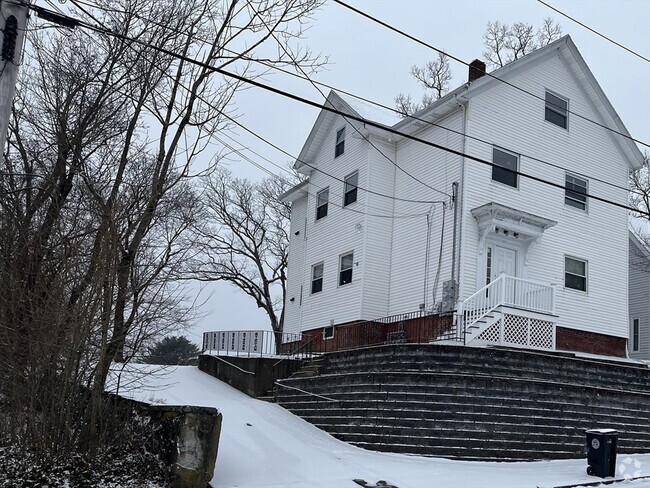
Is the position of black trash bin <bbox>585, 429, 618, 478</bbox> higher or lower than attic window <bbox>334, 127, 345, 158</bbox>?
lower

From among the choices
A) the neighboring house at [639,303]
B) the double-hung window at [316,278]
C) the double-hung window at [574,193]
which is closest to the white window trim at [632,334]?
the neighboring house at [639,303]

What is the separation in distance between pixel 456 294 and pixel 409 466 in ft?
24.5

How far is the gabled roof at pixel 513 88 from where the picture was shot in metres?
19.8

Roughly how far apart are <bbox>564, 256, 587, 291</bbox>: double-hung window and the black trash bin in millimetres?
9628

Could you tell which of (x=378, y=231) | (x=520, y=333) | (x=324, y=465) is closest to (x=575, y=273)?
(x=520, y=333)

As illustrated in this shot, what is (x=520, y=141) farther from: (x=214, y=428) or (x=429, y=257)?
(x=214, y=428)

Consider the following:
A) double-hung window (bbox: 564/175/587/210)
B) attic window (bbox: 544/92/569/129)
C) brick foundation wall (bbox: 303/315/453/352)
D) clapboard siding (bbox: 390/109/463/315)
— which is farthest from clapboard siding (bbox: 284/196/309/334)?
attic window (bbox: 544/92/569/129)

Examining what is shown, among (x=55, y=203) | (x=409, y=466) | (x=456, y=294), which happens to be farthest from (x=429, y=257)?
(x=55, y=203)

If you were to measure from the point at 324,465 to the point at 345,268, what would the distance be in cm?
1170

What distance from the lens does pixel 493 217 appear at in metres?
18.5

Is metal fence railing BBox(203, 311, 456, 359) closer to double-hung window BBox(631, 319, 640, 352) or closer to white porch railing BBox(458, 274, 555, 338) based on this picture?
white porch railing BBox(458, 274, 555, 338)

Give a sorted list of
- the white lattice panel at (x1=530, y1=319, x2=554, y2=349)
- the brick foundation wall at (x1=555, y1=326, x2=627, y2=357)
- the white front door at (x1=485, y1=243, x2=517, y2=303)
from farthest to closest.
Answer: the brick foundation wall at (x1=555, y1=326, x2=627, y2=357) < the white front door at (x1=485, y1=243, x2=517, y2=303) < the white lattice panel at (x1=530, y1=319, x2=554, y2=349)

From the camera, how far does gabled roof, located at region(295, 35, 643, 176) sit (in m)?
19.8

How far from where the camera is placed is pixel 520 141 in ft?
68.2
